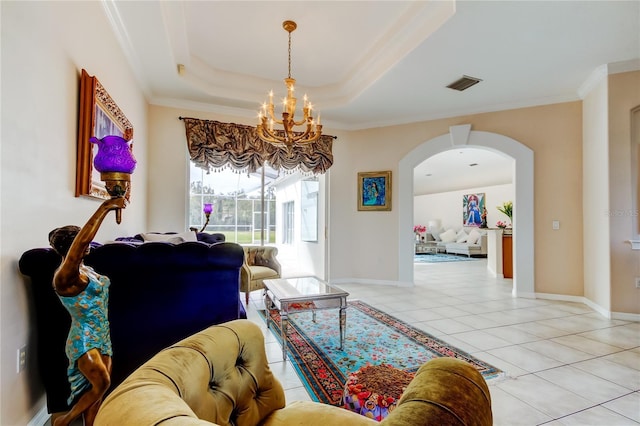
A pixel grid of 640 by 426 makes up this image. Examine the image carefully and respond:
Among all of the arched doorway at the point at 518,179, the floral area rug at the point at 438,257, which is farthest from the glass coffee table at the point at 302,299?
the floral area rug at the point at 438,257

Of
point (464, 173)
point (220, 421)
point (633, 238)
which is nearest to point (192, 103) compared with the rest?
point (220, 421)

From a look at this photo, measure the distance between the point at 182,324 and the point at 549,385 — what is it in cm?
249

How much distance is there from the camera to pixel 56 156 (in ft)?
5.70

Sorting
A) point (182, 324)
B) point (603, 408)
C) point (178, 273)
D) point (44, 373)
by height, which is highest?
point (178, 273)

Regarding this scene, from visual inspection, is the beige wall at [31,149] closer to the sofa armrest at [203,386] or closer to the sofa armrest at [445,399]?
the sofa armrest at [203,386]

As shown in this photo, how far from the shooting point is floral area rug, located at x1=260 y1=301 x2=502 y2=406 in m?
2.15

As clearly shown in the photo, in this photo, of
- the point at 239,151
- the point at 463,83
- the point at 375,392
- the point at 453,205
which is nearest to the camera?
the point at 375,392

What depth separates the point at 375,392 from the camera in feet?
4.14

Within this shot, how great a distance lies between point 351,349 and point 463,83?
3.53m

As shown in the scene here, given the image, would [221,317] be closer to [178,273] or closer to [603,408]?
[178,273]

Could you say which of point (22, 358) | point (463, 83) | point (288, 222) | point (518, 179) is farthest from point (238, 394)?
point (288, 222)

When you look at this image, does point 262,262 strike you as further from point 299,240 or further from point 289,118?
point 299,240

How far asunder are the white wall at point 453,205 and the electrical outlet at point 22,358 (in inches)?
397

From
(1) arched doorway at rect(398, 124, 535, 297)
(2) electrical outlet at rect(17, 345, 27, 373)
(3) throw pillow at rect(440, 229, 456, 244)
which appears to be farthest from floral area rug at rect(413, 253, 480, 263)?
(2) electrical outlet at rect(17, 345, 27, 373)
